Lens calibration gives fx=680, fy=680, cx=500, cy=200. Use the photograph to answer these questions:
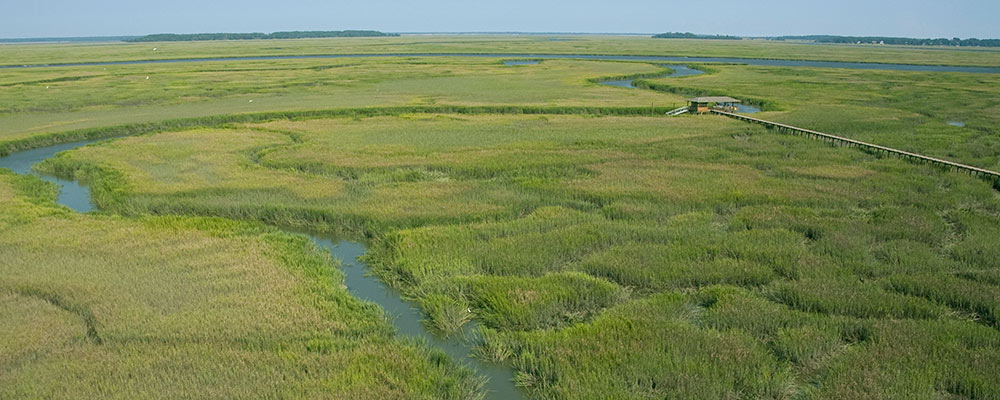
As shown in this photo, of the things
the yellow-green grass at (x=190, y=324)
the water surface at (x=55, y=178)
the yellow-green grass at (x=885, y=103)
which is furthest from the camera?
the yellow-green grass at (x=885, y=103)

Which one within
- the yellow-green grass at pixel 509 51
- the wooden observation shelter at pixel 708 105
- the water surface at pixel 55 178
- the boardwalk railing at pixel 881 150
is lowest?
the water surface at pixel 55 178

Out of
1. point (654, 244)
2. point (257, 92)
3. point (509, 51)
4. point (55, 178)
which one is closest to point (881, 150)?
A: point (654, 244)

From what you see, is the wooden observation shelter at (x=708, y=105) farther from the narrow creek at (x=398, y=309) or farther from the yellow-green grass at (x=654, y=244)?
the narrow creek at (x=398, y=309)

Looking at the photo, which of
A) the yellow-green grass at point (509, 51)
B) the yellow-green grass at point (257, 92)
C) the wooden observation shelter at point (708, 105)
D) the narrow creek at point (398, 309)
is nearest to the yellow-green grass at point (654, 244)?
the narrow creek at point (398, 309)

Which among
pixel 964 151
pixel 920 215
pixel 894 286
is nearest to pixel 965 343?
pixel 894 286

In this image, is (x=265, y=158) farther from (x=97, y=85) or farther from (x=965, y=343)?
(x=97, y=85)
